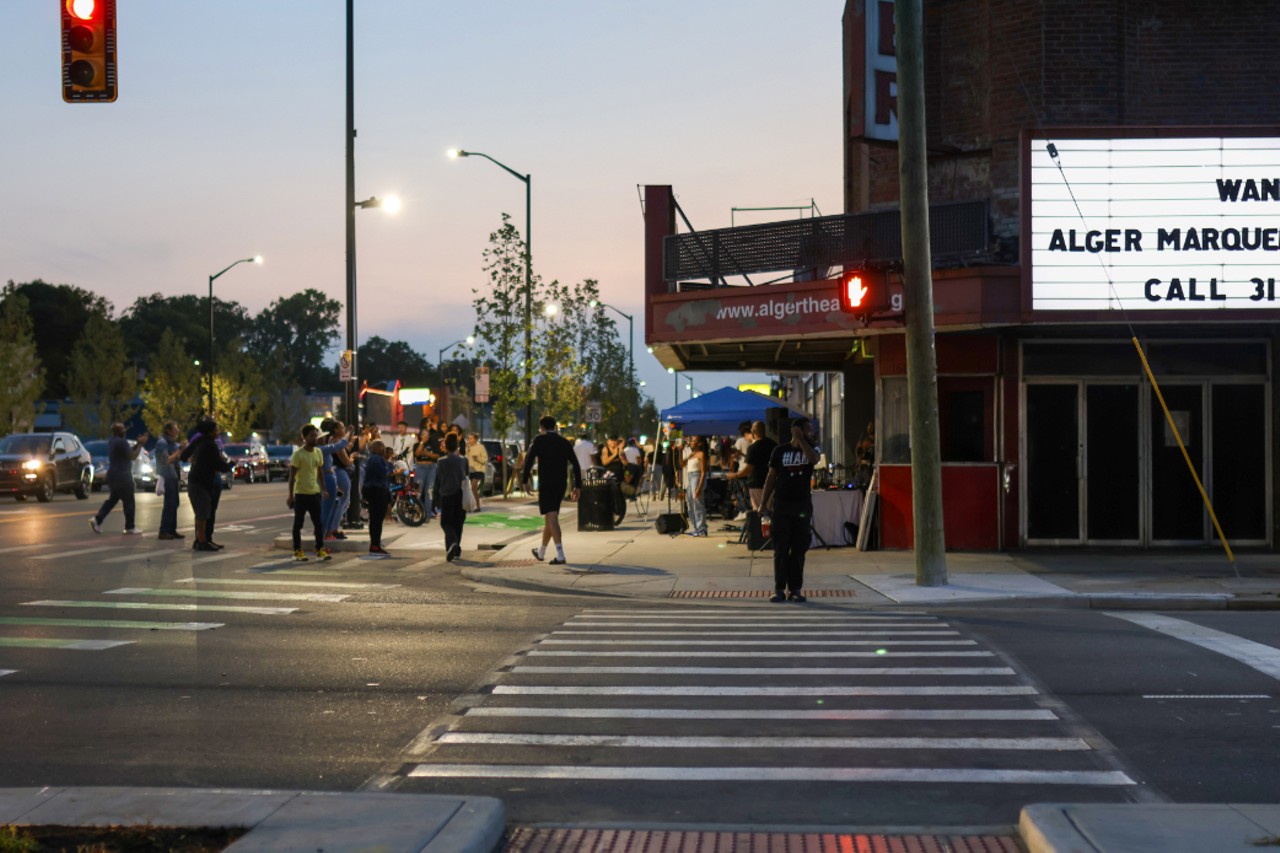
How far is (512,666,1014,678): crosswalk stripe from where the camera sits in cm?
977

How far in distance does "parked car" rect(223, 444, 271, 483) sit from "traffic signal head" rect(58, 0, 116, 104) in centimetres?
4831

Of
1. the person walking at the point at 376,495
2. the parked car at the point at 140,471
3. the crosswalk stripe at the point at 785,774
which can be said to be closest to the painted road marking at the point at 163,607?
the person walking at the point at 376,495

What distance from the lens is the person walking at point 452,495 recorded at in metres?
19.8

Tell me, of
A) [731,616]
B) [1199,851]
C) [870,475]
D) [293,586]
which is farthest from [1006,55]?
[1199,851]

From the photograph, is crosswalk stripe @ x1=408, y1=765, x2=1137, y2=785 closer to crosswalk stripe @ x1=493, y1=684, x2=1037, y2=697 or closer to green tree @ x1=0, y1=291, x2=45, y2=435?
crosswalk stripe @ x1=493, y1=684, x2=1037, y2=697

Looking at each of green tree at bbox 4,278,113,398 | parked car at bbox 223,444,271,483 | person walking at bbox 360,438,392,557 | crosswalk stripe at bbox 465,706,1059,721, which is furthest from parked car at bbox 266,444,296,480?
crosswalk stripe at bbox 465,706,1059,721

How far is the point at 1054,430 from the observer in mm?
19953

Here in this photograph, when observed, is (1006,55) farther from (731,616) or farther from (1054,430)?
(731,616)

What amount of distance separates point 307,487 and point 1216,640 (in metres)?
12.4

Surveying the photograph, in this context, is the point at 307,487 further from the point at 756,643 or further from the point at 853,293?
the point at 756,643

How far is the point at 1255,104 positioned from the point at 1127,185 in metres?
2.67

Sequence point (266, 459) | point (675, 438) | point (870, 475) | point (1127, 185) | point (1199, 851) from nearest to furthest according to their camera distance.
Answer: point (1199, 851), point (1127, 185), point (870, 475), point (675, 438), point (266, 459)

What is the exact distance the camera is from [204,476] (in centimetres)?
2092

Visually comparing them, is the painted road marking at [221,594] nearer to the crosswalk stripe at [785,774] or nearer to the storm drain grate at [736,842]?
the crosswalk stripe at [785,774]
